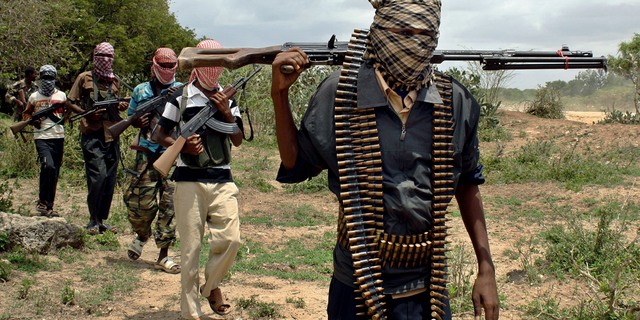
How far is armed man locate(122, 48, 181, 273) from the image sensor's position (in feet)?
18.7

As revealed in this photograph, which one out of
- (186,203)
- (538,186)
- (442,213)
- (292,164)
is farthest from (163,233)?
(538,186)

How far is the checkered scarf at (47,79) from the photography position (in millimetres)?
7484

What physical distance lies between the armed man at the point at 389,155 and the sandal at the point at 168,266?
3.87 m

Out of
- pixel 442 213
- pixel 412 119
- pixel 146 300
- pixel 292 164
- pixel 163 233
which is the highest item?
pixel 412 119

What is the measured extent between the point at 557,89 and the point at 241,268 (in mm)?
18040

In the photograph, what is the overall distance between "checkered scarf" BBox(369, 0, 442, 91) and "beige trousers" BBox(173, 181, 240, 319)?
2.57 meters

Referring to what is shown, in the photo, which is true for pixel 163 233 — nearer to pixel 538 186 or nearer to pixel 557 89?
pixel 538 186

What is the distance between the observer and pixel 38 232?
5.88m

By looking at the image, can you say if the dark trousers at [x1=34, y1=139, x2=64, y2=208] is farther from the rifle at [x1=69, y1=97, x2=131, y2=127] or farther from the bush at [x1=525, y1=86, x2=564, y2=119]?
the bush at [x1=525, y1=86, x2=564, y2=119]

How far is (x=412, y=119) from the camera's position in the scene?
2.35m

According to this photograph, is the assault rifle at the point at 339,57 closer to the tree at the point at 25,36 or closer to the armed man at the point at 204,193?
the armed man at the point at 204,193

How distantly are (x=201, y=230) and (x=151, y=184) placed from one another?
151 centimetres

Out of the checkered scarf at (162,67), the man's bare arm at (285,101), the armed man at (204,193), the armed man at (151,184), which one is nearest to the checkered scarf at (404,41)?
the man's bare arm at (285,101)

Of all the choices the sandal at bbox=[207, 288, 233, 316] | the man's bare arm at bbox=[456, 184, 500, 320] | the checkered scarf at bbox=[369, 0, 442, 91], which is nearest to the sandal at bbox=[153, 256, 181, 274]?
the sandal at bbox=[207, 288, 233, 316]
